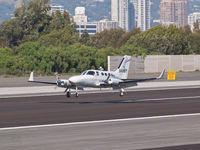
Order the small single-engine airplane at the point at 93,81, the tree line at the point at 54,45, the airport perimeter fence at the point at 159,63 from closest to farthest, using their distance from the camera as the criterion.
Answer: the small single-engine airplane at the point at 93,81
the tree line at the point at 54,45
the airport perimeter fence at the point at 159,63

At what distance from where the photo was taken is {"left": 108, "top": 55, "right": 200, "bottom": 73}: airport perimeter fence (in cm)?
7819

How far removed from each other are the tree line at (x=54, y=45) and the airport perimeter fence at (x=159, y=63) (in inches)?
72.1

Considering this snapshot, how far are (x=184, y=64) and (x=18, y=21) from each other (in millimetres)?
42953

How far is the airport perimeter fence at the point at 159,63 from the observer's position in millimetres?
78194

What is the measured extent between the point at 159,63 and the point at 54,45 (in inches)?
947

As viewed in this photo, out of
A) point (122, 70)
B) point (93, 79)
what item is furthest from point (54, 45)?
point (93, 79)

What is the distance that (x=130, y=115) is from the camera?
2583 centimetres

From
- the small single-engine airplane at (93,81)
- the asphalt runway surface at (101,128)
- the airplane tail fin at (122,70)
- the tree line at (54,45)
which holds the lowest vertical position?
the asphalt runway surface at (101,128)

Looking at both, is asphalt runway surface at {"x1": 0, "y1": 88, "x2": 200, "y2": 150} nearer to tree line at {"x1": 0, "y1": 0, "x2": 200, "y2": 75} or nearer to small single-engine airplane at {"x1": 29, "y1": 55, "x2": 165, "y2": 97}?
small single-engine airplane at {"x1": 29, "y1": 55, "x2": 165, "y2": 97}

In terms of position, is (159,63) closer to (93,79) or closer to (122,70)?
(122,70)

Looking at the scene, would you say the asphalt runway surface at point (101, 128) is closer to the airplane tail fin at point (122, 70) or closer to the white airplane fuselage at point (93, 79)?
the white airplane fuselage at point (93, 79)

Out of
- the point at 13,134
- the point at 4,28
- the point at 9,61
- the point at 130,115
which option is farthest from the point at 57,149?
the point at 4,28

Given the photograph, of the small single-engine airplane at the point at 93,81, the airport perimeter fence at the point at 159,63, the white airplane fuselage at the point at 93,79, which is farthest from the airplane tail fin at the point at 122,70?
the airport perimeter fence at the point at 159,63

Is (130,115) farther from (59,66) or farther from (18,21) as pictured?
(18,21)
